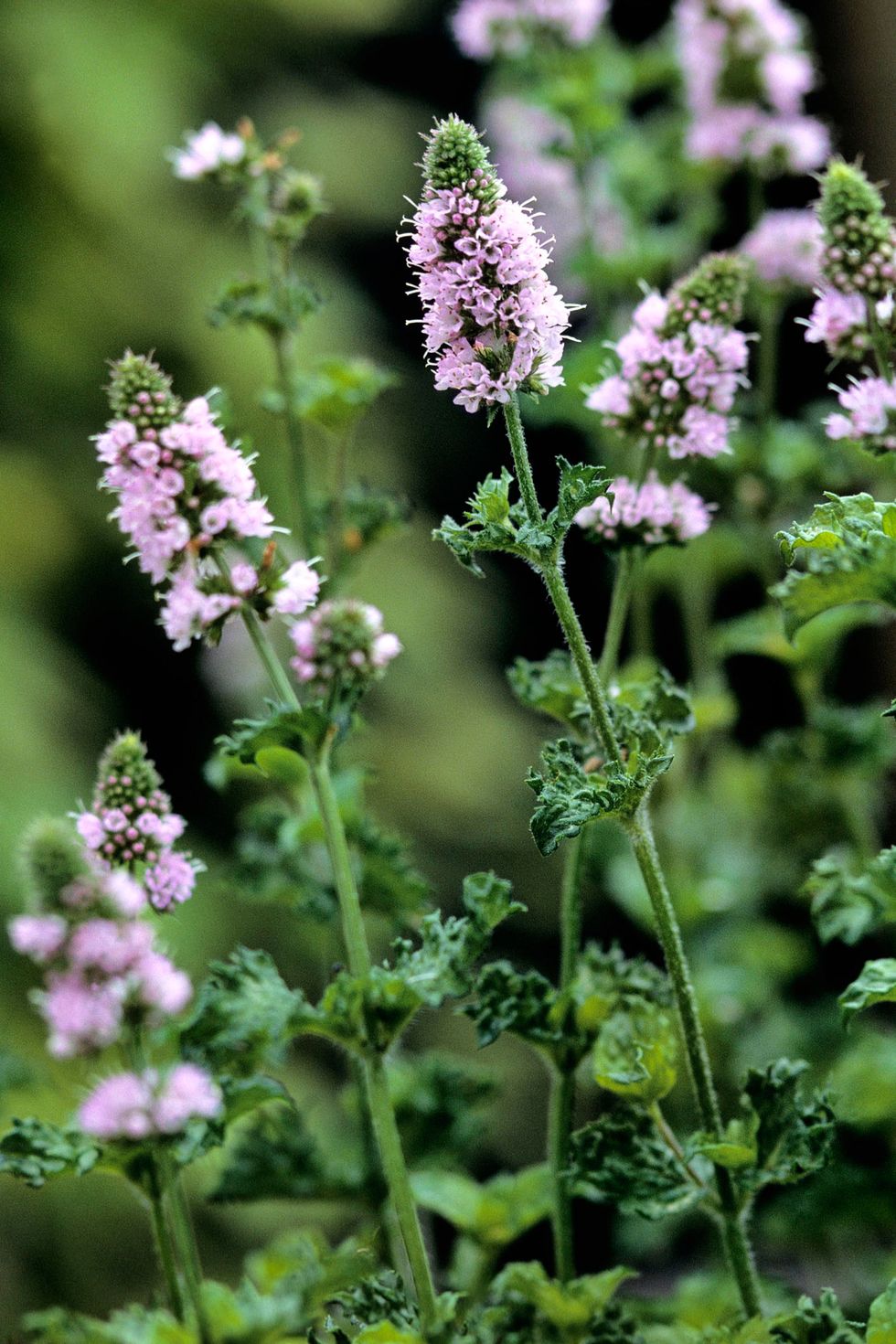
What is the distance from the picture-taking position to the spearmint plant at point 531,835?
3.40 feet

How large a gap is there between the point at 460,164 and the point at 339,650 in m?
0.41

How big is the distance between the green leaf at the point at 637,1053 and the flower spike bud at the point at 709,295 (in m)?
0.64

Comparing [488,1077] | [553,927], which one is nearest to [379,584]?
[553,927]

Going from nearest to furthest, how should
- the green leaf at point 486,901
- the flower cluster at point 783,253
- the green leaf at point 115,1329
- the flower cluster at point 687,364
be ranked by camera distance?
1. the green leaf at point 115,1329
2. the green leaf at point 486,901
3. the flower cluster at point 687,364
4. the flower cluster at point 783,253

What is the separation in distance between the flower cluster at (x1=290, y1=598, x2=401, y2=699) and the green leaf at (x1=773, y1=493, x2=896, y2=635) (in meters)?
0.34

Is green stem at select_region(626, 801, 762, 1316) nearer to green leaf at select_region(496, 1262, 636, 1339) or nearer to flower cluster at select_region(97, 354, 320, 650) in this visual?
green leaf at select_region(496, 1262, 636, 1339)

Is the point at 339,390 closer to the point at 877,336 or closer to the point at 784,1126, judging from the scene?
the point at 877,336

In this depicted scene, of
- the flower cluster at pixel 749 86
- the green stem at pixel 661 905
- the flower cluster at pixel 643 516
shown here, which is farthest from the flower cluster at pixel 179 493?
the flower cluster at pixel 749 86

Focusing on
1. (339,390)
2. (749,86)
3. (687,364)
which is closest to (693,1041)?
(687,364)

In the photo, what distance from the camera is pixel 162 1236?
1.13 meters

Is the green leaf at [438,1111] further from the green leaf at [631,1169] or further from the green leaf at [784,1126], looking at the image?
the green leaf at [784,1126]

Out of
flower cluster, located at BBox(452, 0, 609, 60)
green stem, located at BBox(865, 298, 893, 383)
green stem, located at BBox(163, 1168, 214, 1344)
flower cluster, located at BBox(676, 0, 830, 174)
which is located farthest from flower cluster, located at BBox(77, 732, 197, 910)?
flower cluster, located at BBox(452, 0, 609, 60)

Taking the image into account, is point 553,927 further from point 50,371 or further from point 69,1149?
point 69,1149

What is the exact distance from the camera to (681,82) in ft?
7.61
